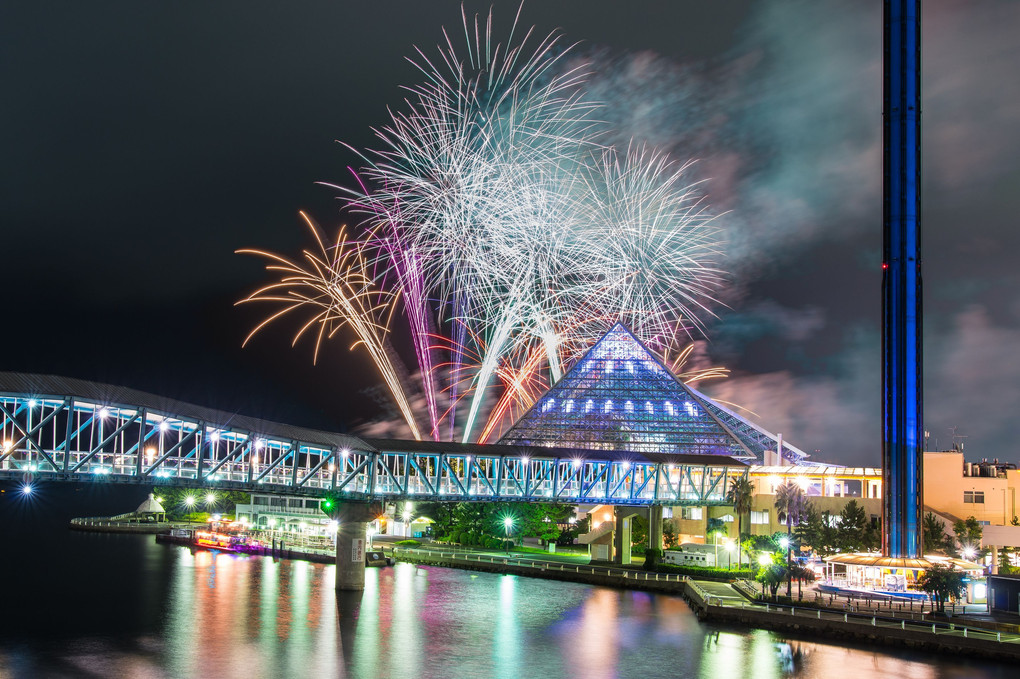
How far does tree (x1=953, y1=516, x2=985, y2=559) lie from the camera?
86.4 meters

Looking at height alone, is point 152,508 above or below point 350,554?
below

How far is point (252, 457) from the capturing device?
225 feet

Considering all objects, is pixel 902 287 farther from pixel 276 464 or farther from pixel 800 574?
pixel 276 464

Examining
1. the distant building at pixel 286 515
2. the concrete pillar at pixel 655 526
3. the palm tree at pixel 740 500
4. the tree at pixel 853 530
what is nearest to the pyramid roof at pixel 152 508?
the distant building at pixel 286 515

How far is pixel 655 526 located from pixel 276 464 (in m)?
39.2

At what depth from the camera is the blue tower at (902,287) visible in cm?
7250

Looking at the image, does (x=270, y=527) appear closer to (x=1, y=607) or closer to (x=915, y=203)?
(x=1, y=607)

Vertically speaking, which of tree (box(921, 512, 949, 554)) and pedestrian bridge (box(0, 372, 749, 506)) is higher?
pedestrian bridge (box(0, 372, 749, 506))

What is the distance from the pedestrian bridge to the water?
7928 mm

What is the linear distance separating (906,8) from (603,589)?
49580 millimetres

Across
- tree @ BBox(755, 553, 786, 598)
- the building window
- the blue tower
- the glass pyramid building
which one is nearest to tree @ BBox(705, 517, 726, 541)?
the building window

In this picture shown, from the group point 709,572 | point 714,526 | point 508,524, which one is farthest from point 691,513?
point 508,524

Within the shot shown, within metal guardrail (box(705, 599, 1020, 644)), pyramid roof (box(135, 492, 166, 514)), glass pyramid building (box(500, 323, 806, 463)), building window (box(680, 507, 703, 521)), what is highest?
glass pyramid building (box(500, 323, 806, 463))

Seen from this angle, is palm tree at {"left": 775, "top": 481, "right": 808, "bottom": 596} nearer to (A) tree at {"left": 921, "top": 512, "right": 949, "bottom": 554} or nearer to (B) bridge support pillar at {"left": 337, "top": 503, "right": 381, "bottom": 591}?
(A) tree at {"left": 921, "top": 512, "right": 949, "bottom": 554}
